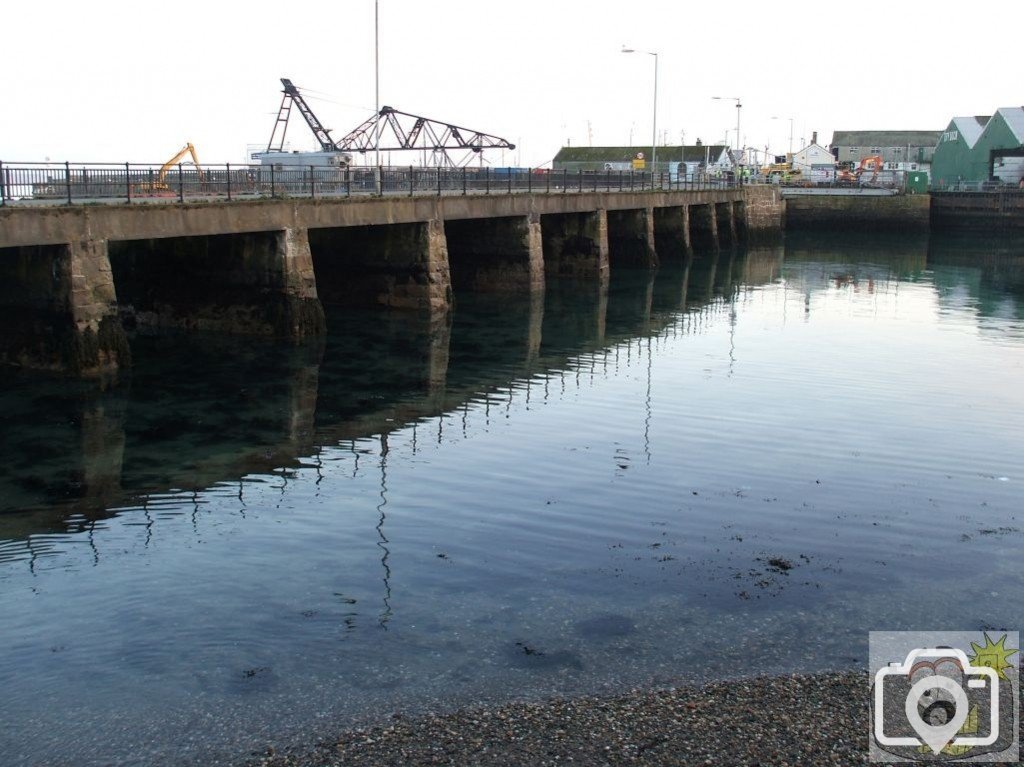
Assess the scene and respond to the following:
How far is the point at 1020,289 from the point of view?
158ft

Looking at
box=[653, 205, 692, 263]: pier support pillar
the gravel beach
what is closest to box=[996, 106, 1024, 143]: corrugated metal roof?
box=[653, 205, 692, 263]: pier support pillar

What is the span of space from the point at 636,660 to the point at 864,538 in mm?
4939

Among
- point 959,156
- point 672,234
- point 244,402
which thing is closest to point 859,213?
point 959,156

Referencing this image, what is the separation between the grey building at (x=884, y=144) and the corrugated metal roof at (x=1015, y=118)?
41.2 meters

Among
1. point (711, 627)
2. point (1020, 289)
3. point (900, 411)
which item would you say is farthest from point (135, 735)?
point (1020, 289)

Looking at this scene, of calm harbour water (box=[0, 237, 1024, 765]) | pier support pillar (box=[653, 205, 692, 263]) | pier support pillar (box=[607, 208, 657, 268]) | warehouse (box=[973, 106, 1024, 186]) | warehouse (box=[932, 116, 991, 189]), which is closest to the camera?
calm harbour water (box=[0, 237, 1024, 765])

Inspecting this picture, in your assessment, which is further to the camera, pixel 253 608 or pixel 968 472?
pixel 968 472

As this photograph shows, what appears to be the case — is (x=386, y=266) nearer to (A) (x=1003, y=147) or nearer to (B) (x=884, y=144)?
(A) (x=1003, y=147)

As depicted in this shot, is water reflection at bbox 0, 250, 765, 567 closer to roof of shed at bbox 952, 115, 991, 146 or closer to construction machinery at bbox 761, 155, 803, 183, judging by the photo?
construction machinery at bbox 761, 155, 803, 183

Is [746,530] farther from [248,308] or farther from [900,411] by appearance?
[248,308]

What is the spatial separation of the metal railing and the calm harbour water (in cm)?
395

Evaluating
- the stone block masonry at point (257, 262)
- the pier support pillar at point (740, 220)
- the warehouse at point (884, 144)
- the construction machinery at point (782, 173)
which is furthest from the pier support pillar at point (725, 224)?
the warehouse at point (884, 144)

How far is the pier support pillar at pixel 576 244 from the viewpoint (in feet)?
156

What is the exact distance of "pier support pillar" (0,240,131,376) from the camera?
23297 mm
